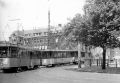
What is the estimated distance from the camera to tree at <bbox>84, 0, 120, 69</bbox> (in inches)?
865

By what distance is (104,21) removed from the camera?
2272 centimetres

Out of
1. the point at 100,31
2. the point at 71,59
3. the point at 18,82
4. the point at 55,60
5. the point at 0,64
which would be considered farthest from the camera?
the point at 71,59

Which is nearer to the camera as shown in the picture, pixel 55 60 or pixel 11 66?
pixel 11 66

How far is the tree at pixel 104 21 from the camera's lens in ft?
72.1

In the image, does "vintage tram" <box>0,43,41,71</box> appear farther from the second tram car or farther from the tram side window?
the second tram car

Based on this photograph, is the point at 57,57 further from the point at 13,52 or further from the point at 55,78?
the point at 55,78

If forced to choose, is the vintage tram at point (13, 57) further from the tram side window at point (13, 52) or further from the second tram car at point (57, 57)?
the second tram car at point (57, 57)

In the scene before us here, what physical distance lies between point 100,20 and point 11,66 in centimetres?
1060

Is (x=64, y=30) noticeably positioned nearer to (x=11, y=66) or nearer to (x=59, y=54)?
(x=11, y=66)

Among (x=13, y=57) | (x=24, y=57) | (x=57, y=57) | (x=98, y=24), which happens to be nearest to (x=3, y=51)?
(x=13, y=57)

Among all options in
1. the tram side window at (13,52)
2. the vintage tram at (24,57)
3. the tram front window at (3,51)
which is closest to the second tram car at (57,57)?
the vintage tram at (24,57)

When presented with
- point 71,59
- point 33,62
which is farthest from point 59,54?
point 33,62

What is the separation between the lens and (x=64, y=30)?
26406 millimetres

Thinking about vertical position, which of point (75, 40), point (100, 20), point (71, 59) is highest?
point (100, 20)
